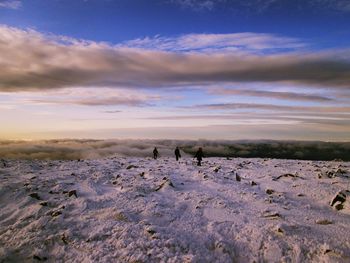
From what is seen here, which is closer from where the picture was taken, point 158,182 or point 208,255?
point 208,255

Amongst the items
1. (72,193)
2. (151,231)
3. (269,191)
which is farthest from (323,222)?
(72,193)

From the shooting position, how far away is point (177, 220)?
1281 cm

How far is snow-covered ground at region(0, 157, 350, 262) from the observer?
34.6 feet

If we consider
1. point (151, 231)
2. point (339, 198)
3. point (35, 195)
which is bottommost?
point (151, 231)

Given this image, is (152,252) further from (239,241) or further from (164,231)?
(239,241)

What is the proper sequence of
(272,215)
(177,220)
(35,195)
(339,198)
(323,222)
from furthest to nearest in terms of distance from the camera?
(35,195)
(339,198)
(272,215)
(177,220)
(323,222)

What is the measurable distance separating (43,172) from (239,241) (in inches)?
711

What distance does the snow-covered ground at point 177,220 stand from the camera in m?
10.6

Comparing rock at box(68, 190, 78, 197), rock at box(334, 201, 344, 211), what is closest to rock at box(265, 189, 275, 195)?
rock at box(334, 201, 344, 211)

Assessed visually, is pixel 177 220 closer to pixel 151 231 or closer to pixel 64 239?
pixel 151 231

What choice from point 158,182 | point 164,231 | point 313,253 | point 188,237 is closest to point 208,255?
point 188,237

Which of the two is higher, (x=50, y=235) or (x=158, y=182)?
(x=158, y=182)

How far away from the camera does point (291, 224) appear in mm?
11945

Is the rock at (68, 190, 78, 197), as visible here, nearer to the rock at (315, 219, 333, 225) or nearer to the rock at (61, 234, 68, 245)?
the rock at (61, 234, 68, 245)
